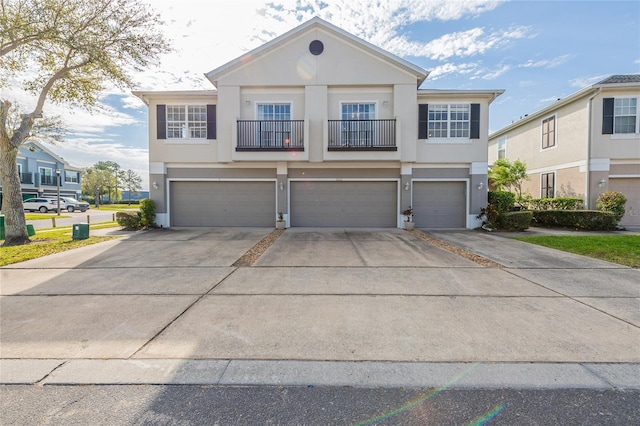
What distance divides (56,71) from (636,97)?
24.8 m

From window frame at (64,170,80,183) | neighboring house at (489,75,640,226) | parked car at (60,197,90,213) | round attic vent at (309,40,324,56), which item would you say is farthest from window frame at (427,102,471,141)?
window frame at (64,170,80,183)

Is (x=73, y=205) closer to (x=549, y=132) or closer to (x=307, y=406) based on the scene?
(x=307, y=406)

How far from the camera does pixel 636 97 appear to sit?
13.2 metres

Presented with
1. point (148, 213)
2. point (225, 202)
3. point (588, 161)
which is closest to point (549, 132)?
point (588, 161)

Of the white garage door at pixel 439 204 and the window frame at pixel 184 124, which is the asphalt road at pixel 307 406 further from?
the window frame at pixel 184 124

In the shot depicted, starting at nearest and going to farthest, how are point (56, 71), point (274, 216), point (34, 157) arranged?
point (56, 71), point (274, 216), point (34, 157)

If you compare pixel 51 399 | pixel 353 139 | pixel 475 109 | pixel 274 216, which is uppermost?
pixel 475 109

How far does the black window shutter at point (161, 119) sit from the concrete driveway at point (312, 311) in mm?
7692

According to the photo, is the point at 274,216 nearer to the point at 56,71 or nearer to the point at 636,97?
the point at 56,71

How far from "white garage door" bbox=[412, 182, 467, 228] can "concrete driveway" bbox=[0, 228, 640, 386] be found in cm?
602

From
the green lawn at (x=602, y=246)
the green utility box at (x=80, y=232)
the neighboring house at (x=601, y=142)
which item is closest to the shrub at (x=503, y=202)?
the green lawn at (x=602, y=246)

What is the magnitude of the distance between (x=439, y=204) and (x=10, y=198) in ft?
55.7

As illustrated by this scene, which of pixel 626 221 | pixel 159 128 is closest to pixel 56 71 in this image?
pixel 159 128

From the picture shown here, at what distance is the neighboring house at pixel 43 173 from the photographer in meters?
32.4
